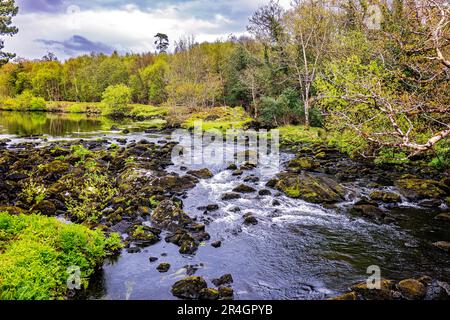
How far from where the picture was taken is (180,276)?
9.85m

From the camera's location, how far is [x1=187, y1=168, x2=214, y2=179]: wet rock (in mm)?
20780

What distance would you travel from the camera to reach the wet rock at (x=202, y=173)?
20.8 metres

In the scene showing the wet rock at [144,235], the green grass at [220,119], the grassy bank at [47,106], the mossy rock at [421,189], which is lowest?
the wet rock at [144,235]

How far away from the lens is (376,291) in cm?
858

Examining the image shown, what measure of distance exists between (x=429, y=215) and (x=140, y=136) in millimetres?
29832

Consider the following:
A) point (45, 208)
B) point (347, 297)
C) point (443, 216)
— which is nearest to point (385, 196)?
point (443, 216)

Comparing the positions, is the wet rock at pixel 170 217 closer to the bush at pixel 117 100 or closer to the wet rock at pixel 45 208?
the wet rock at pixel 45 208

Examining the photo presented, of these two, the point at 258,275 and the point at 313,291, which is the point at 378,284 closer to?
the point at 313,291

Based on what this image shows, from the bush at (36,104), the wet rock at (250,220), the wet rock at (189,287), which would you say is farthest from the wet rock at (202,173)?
→ the bush at (36,104)

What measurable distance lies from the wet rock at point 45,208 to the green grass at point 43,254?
12.5 ft

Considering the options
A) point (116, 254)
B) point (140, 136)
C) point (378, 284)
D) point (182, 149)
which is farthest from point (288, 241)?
point (140, 136)

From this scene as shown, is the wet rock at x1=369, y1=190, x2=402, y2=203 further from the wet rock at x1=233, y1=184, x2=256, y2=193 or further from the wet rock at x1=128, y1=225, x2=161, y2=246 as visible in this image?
the wet rock at x1=128, y1=225, x2=161, y2=246

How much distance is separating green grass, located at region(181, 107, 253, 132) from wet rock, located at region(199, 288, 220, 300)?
3058cm

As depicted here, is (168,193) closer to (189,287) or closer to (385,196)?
(189,287)
